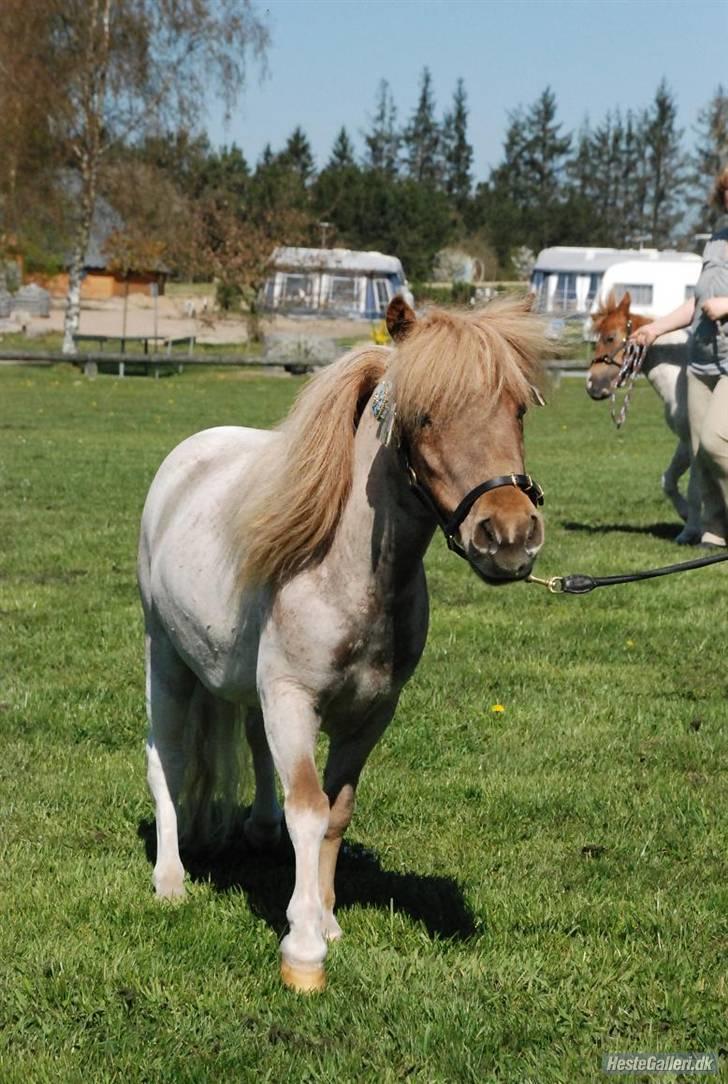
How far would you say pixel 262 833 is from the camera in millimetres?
5305

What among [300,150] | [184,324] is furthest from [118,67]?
[300,150]

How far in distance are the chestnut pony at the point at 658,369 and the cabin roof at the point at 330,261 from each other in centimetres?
3770

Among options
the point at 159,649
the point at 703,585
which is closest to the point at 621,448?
the point at 703,585

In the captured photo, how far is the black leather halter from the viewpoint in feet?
11.6

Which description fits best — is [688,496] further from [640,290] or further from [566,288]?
[566,288]

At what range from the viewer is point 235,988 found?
3941mm

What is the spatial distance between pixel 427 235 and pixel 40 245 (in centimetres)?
3171

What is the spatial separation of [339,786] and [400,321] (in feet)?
4.96

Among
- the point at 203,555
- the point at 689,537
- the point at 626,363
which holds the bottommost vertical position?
the point at 689,537

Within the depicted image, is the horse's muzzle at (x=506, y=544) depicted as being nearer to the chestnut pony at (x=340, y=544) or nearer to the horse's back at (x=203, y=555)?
the chestnut pony at (x=340, y=544)

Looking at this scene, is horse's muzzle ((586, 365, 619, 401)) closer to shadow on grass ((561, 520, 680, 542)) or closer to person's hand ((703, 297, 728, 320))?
shadow on grass ((561, 520, 680, 542))

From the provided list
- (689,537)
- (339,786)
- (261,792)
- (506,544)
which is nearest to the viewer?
(506,544)

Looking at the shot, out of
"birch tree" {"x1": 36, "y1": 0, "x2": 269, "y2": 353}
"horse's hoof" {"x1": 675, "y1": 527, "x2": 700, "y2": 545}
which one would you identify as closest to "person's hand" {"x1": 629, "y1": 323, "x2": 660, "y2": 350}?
"horse's hoof" {"x1": 675, "y1": 527, "x2": 700, "y2": 545}

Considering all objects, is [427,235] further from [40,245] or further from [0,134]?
[0,134]
